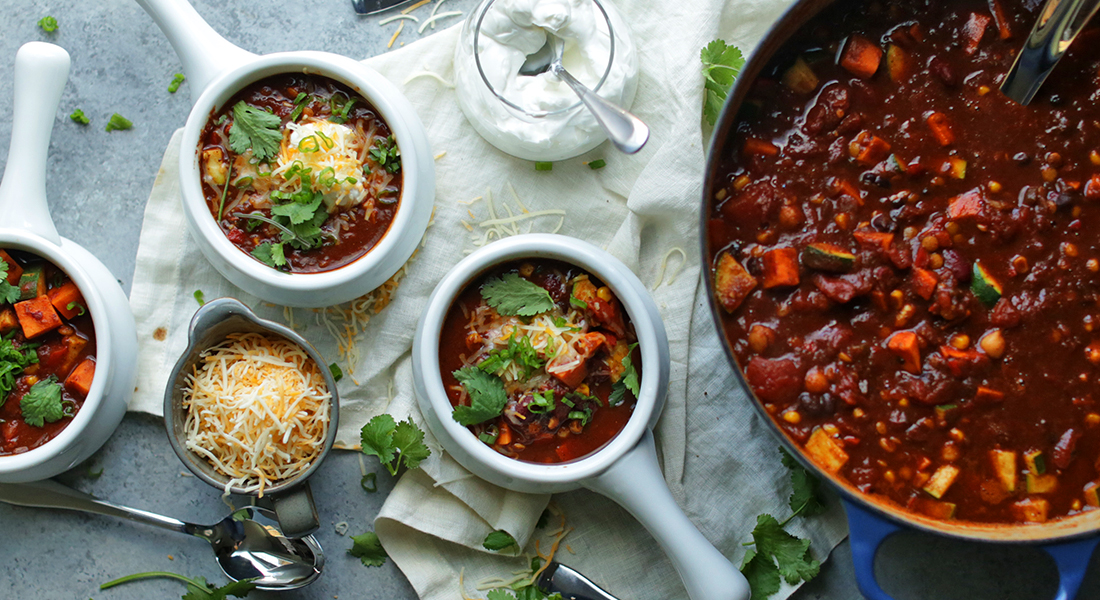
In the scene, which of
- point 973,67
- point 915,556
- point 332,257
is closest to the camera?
point 973,67

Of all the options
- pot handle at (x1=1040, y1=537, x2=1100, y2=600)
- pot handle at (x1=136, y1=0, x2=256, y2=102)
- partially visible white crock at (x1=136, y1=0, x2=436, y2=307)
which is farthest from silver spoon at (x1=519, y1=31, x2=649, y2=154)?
pot handle at (x1=1040, y1=537, x2=1100, y2=600)

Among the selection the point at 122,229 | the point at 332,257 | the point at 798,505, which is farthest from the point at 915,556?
the point at 122,229

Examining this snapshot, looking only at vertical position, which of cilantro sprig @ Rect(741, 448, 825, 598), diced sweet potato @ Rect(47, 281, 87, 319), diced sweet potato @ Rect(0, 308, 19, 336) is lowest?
cilantro sprig @ Rect(741, 448, 825, 598)

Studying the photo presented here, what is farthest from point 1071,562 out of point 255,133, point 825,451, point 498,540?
point 255,133

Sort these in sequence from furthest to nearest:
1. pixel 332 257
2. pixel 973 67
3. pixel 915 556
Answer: pixel 915 556, pixel 332 257, pixel 973 67

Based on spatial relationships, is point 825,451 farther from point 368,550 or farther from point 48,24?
point 48,24

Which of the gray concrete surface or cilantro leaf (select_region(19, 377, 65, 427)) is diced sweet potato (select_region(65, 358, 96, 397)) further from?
the gray concrete surface

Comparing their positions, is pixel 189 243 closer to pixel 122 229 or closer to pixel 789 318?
pixel 122 229
